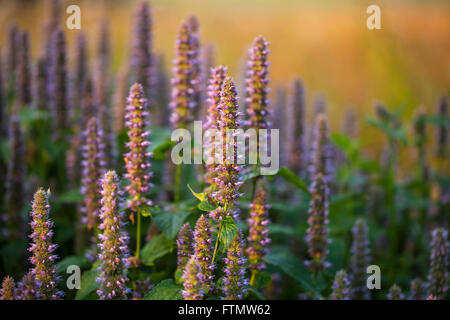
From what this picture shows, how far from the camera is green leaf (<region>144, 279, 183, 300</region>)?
2.94m

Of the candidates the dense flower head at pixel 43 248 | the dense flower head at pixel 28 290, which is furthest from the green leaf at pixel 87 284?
the dense flower head at pixel 28 290

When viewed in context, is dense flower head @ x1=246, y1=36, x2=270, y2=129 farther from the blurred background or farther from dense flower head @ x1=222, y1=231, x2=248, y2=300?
the blurred background

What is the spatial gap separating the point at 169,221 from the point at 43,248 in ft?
2.95

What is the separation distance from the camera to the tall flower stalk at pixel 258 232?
3.34 m

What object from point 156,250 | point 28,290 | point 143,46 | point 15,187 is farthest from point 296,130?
point 28,290

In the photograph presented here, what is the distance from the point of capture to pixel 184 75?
4.23m

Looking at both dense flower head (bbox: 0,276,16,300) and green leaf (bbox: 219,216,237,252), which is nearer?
dense flower head (bbox: 0,276,16,300)

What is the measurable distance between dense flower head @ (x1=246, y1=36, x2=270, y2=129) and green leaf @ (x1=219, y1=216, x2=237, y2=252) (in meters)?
1.07

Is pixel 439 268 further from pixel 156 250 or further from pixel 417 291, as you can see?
pixel 156 250

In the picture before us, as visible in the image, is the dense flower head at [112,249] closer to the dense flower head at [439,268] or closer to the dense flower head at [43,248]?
the dense flower head at [43,248]

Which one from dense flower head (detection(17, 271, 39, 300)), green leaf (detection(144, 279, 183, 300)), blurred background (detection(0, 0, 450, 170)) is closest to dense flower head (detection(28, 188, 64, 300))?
dense flower head (detection(17, 271, 39, 300))
